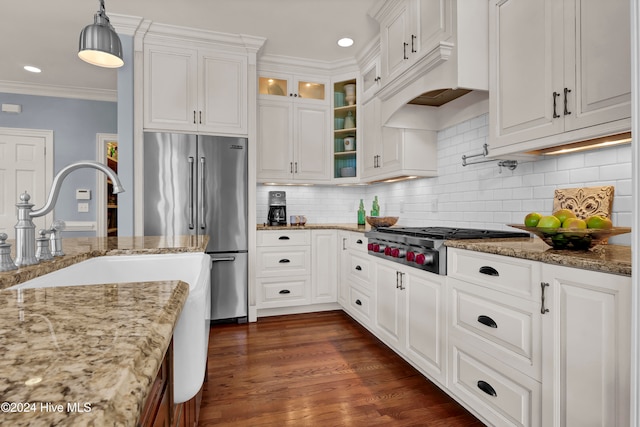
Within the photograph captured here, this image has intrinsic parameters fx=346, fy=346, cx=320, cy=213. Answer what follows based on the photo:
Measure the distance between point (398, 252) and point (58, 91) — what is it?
4782mm

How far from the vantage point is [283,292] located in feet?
11.6

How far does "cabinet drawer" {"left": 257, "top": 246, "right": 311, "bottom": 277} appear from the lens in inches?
136

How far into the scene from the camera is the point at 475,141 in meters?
2.50

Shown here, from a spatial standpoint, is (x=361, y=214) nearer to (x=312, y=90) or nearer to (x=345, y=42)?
(x=312, y=90)

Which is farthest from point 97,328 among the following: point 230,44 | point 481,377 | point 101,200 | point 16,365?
point 101,200

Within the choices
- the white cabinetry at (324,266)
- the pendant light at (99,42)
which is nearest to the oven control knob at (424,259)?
the white cabinetry at (324,266)

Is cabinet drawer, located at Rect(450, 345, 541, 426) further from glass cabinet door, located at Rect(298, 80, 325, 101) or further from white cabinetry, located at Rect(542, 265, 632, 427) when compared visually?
glass cabinet door, located at Rect(298, 80, 325, 101)

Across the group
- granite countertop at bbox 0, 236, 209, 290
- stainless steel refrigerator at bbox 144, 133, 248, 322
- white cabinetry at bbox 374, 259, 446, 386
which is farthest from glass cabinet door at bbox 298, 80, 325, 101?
granite countertop at bbox 0, 236, 209, 290

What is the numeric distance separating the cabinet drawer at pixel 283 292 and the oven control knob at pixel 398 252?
1431mm

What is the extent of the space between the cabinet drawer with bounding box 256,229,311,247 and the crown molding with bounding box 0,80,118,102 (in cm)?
302

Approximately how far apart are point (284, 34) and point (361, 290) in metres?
2.48

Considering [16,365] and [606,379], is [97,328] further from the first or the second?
[606,379]

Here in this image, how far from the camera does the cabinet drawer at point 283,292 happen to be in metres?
3.48

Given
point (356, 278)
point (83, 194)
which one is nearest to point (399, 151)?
point (356, 278)
